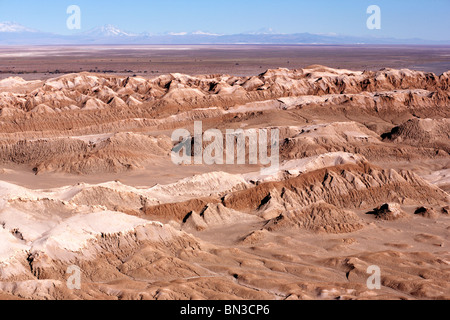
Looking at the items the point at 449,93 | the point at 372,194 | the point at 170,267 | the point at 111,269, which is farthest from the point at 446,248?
the point at 449,93

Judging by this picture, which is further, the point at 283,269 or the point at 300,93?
the point at 300,93

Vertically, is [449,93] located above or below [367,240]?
above
